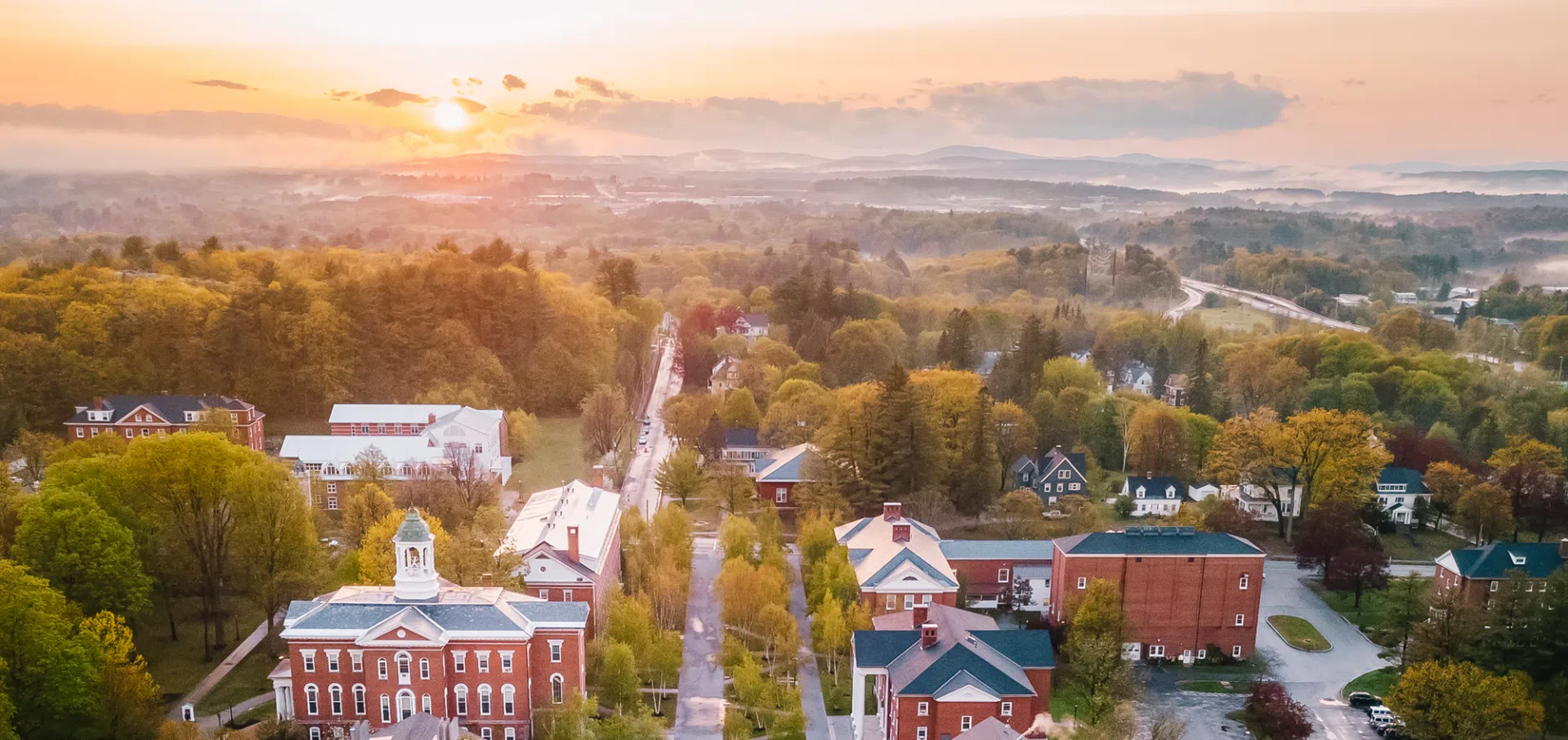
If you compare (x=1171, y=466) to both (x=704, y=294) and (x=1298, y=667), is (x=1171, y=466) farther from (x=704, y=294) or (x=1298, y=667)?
(x=704, y=294)

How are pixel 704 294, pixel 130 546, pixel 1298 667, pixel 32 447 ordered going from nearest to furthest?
pixel 130 546 → pixel 1298 667 → pixel 32 447 → pixel 704 294

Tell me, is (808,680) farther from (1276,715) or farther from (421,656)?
(1276,715)

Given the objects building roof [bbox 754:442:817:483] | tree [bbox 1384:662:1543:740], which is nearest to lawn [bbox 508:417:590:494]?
building roof [bbox 754:442:817:483]

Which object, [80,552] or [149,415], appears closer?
[80,552]

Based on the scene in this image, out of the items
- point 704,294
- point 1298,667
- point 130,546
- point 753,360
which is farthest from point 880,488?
point 704,294

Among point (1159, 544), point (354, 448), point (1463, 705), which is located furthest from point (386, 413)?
point (1463, 705)

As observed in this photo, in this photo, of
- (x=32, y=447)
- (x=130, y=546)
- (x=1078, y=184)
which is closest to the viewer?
(x=130, y=546)
